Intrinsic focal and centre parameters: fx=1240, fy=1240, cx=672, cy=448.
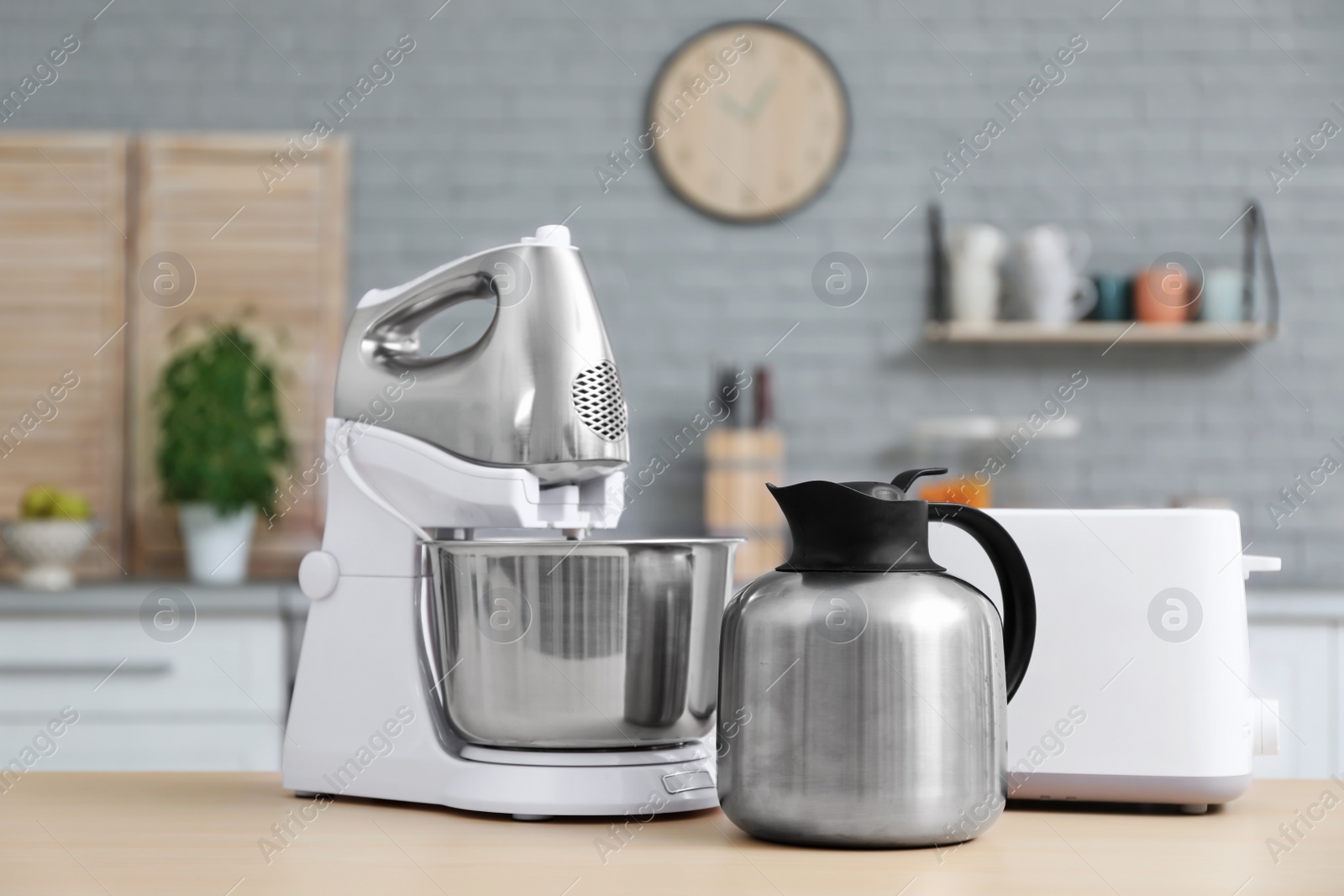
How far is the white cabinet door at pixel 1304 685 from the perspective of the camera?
2381 millimetres

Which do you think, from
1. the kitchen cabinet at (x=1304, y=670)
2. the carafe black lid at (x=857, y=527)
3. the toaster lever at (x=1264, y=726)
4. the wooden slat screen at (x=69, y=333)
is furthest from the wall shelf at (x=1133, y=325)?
the carafe black lid at (x=857, y=527)

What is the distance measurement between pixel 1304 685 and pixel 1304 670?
0.09 feet

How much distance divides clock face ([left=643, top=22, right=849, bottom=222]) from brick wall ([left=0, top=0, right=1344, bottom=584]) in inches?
2.0

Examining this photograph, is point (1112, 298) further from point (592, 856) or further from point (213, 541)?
point (592, 856)

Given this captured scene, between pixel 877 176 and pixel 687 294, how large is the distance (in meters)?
0.54

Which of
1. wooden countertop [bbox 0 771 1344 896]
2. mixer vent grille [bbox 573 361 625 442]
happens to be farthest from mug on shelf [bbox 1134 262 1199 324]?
mixer vent grille [bbox 573 361 625 442]

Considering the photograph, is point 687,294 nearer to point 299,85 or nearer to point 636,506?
point 636,506

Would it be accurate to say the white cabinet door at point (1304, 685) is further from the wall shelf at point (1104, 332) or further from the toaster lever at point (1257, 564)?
the toaster lever at point (1257, 564)

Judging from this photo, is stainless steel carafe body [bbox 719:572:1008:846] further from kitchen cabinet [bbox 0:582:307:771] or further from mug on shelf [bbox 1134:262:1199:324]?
mug on shelf [bbox 1134:262:1199:324]

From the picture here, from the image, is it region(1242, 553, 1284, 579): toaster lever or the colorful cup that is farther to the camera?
the colorful cup

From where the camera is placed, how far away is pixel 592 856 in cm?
72

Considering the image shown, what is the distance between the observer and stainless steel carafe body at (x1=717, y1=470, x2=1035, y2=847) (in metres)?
0.68

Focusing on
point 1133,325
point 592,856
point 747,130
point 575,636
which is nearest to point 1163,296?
point 1133,325

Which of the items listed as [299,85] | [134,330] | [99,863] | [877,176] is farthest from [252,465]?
[99,863]
